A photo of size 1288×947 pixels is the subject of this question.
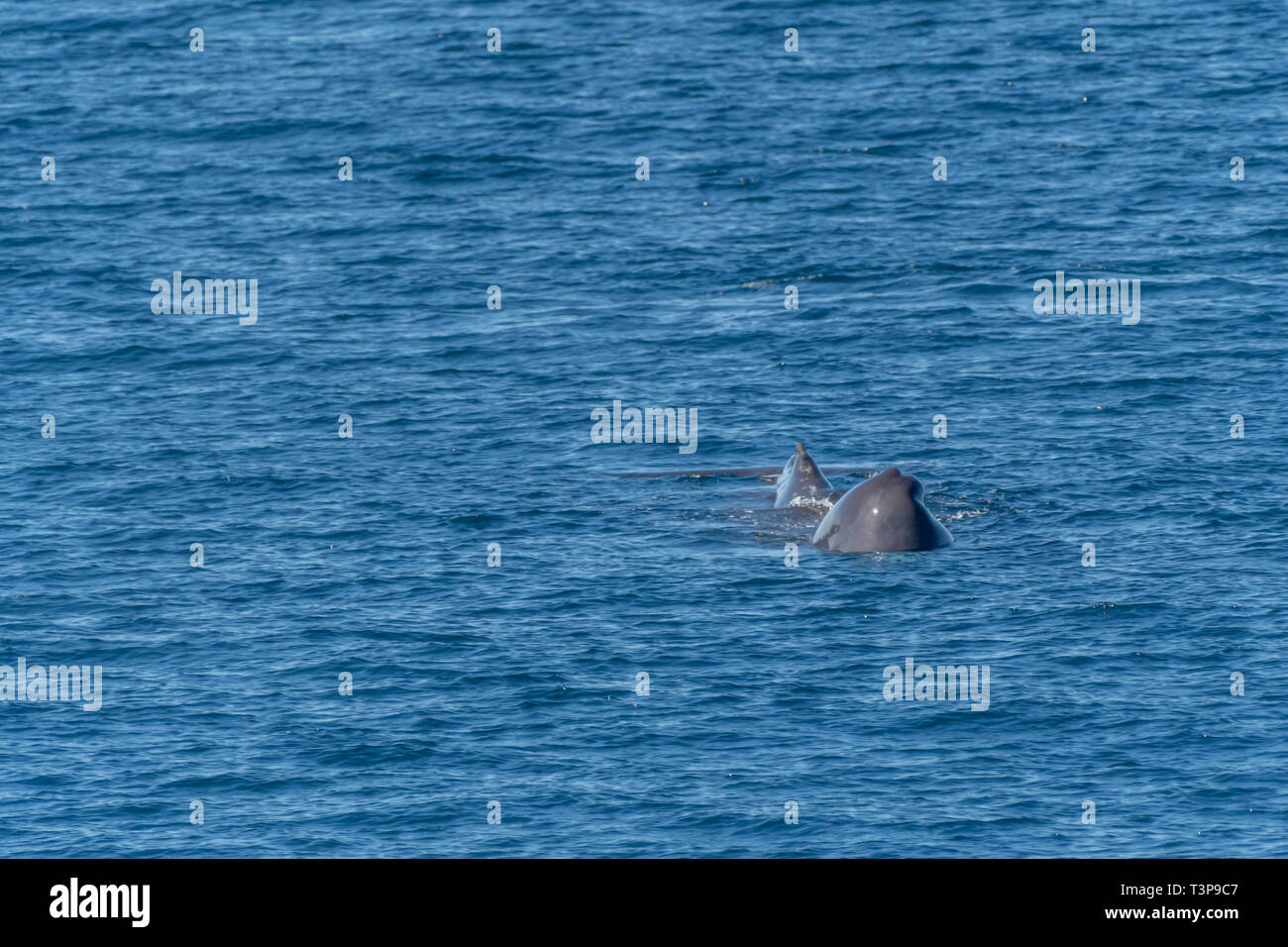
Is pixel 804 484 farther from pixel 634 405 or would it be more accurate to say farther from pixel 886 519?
pixel 634 405

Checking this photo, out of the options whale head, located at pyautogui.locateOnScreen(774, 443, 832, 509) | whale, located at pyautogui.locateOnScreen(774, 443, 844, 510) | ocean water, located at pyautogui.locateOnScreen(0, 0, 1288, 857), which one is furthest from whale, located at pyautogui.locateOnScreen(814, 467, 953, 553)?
whale head, located at pyautogui.locateOnScreen(774, 443, 832, 509)

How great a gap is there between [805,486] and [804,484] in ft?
0.21

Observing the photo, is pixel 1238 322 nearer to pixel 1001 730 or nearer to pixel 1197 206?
pixel 1197 206

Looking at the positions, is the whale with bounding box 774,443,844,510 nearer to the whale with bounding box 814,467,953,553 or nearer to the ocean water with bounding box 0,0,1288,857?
the ocean water with bounding box 0,0,1288,857

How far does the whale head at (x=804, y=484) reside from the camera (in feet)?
175

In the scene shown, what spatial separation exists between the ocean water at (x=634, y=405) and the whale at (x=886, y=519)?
1.91 feet

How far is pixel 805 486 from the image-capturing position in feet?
176

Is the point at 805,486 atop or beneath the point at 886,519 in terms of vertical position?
atop

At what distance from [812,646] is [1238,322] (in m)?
30.4

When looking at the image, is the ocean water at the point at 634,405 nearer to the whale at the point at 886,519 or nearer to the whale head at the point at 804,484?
the whale at the point at 886,519

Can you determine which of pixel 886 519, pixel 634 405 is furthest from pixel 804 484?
pixel 634 405

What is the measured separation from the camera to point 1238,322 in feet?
228

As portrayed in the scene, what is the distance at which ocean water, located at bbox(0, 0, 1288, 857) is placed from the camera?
39375 millimetres
